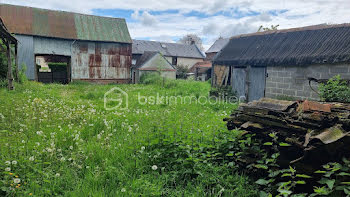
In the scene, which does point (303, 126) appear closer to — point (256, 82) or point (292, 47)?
point (292, 47)

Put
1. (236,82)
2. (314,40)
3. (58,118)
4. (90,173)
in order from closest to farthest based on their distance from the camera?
1. (90,173)
2. (58,118)
3. (314,40)
4. (236,82)

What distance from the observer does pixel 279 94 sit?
488 inches

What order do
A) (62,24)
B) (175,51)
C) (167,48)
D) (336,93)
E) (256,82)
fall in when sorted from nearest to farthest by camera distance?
(336,93), (256,82), (62,24), (167,48), (175,51)

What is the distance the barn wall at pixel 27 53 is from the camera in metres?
20.0

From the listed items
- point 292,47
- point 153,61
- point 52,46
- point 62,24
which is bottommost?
point 292,47

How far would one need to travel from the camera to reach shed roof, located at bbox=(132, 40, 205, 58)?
42938 millimetres

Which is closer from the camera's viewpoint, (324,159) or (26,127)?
(324,159)

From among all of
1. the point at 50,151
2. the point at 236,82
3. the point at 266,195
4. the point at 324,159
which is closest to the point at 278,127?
the point at 324,159

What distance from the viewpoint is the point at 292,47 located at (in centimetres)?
1212

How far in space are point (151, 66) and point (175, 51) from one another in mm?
20508

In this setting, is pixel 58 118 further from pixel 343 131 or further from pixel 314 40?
pixel 314 40

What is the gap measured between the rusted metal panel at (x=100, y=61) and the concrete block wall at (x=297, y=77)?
16822 mm

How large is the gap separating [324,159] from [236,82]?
11943mm

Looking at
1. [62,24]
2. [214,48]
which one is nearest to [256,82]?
[62,24]
